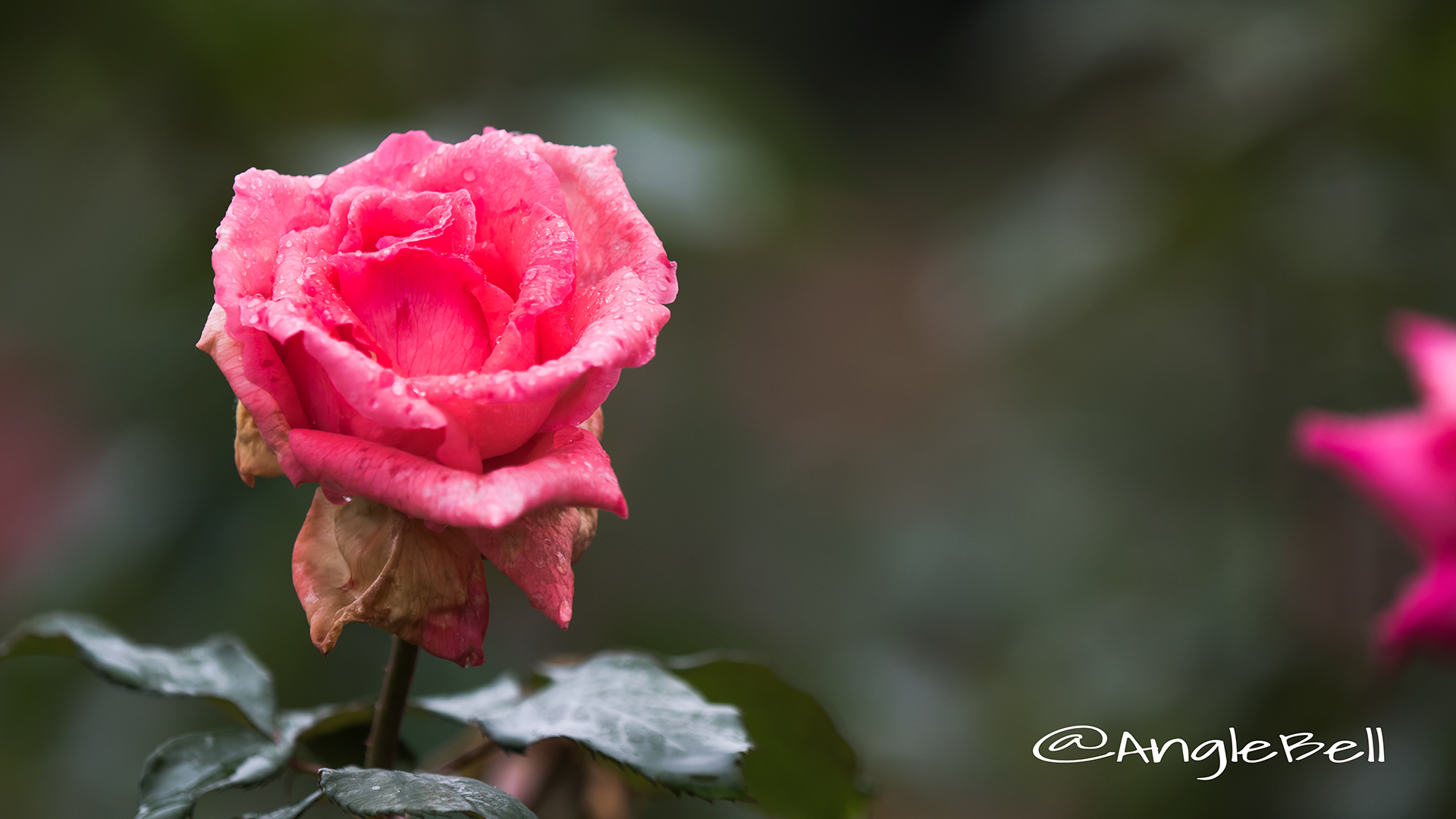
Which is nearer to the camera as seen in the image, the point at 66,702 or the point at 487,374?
the point at 487,374

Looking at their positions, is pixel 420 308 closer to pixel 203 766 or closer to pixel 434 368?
pixel 434 368

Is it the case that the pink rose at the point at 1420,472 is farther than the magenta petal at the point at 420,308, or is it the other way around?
the pink rose at the point at 1420,472

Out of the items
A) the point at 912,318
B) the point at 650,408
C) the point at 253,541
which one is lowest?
the point at 253,541

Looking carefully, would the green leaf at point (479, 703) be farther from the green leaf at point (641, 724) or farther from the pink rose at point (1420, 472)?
the pink rose at point (1420, 472)

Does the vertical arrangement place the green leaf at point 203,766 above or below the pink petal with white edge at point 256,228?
below

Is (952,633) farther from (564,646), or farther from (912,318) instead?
(912,318)

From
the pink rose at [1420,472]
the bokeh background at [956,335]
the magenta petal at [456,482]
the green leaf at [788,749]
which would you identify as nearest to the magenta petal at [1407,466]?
the pink rose at [1420,472]

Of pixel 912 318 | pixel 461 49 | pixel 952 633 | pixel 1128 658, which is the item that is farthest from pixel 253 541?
pixel 912 318
